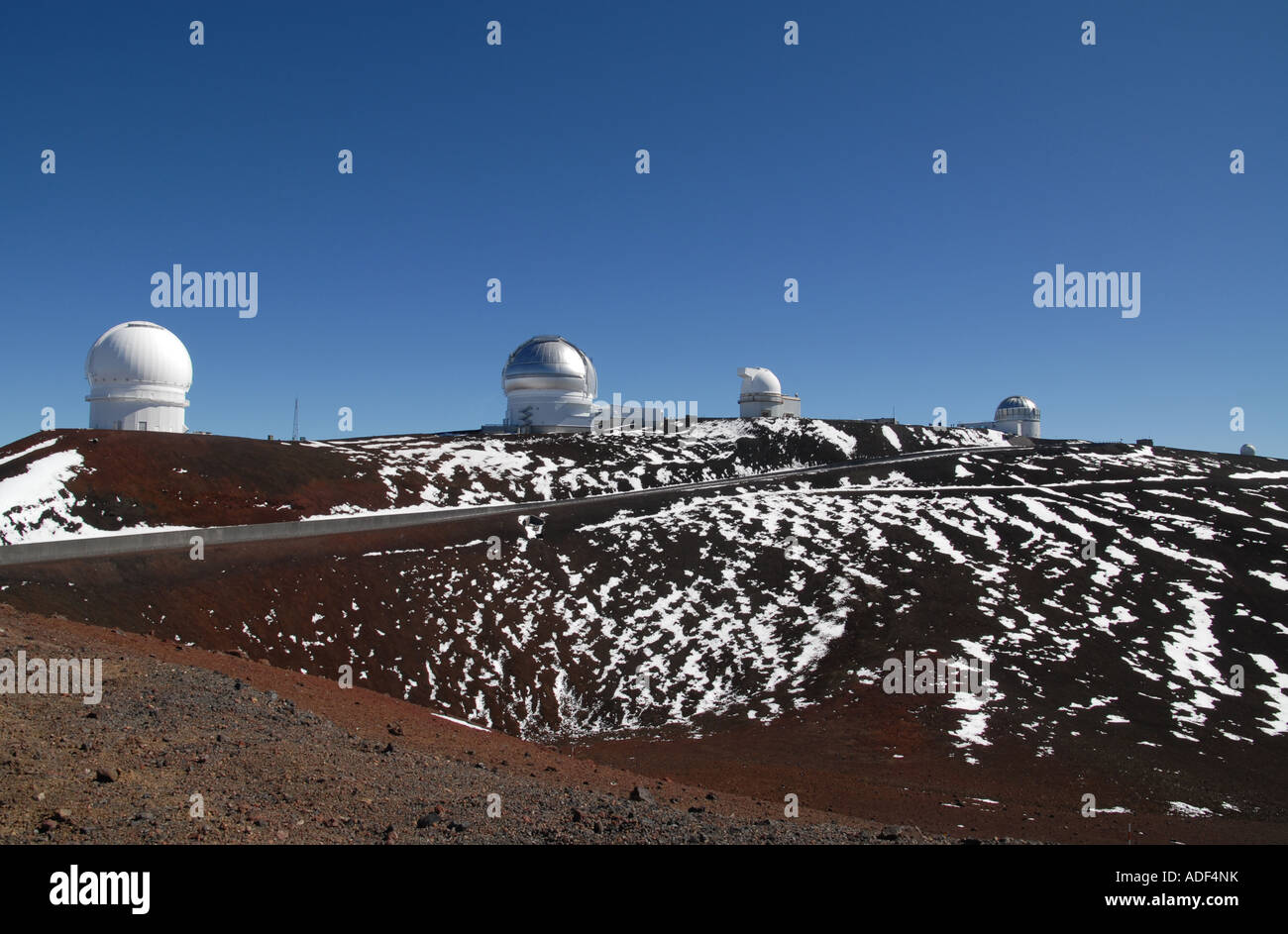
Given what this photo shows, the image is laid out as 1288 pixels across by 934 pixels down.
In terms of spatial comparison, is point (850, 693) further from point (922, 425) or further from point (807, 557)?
point (922, 425)

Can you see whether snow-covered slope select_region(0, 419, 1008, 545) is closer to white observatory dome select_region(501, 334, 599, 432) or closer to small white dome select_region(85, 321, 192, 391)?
white observatory dome select_region(501, 334, 599, 432)

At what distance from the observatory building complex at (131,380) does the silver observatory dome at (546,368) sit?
29.2 m

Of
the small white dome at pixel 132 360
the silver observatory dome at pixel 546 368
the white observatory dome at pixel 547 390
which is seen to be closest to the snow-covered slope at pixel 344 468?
the white observatory dome at pixel 547 390

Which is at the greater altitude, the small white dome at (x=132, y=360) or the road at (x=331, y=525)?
the small white dome at (x=132, y=360)

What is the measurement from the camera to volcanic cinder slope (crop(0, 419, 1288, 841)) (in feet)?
81.9

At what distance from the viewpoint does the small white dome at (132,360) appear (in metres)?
54.2

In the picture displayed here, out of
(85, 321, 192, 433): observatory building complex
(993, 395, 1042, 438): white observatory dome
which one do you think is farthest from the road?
(993, 395, 1042, 438): white observatory dome

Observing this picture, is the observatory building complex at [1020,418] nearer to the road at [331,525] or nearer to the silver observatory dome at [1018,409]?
the silver observatory dome at [1018,409]

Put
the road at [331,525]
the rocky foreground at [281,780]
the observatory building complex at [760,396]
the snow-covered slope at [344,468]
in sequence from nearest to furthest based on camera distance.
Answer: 1. the rocky foreground at [281,780]
2. the road at [331,525]
3. the snow-covered slope at [344,468]
4. the observatory building complex at [760,396]

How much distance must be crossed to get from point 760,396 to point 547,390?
25282 mm

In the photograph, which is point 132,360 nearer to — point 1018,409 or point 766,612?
point 766,612

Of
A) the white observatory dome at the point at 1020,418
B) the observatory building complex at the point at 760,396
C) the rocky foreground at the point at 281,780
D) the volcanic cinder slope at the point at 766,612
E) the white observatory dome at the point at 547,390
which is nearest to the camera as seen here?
the rocky foreground at the point at 281,780
